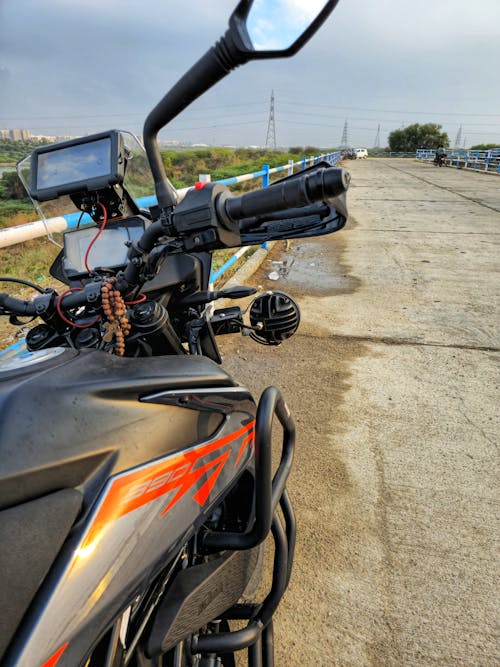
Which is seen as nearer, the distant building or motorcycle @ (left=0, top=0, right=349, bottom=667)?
motorcycle @ (left=0, top=0, right=349, bottom=667)

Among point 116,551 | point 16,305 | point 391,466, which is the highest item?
point 16,305

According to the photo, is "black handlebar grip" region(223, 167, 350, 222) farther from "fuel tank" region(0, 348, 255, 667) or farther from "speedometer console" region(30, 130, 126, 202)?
"speedometer console" region(30, 130, 126, 202)

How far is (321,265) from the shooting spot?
6508mm

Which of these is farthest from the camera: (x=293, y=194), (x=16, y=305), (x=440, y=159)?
(x=440, y=159)

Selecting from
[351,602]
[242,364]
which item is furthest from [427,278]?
[351,602]

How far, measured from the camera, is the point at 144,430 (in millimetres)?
884

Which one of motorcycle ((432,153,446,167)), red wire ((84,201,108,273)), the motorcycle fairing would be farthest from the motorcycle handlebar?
motorcycle ((432,153,446,167))

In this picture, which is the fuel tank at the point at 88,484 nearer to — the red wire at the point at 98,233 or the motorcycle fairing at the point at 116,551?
the motorcycle fairing at the point at 116,551

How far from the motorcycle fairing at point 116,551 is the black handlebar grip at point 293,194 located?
0.50m

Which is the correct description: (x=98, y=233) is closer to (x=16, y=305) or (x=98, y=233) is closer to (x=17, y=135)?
(x=16, y=305)

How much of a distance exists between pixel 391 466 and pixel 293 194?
2061mm

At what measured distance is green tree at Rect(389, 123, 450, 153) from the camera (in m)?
64.2

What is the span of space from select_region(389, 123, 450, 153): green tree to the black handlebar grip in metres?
71.5

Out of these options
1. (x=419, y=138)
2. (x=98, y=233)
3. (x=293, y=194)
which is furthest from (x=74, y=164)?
(x=419, y=138)
